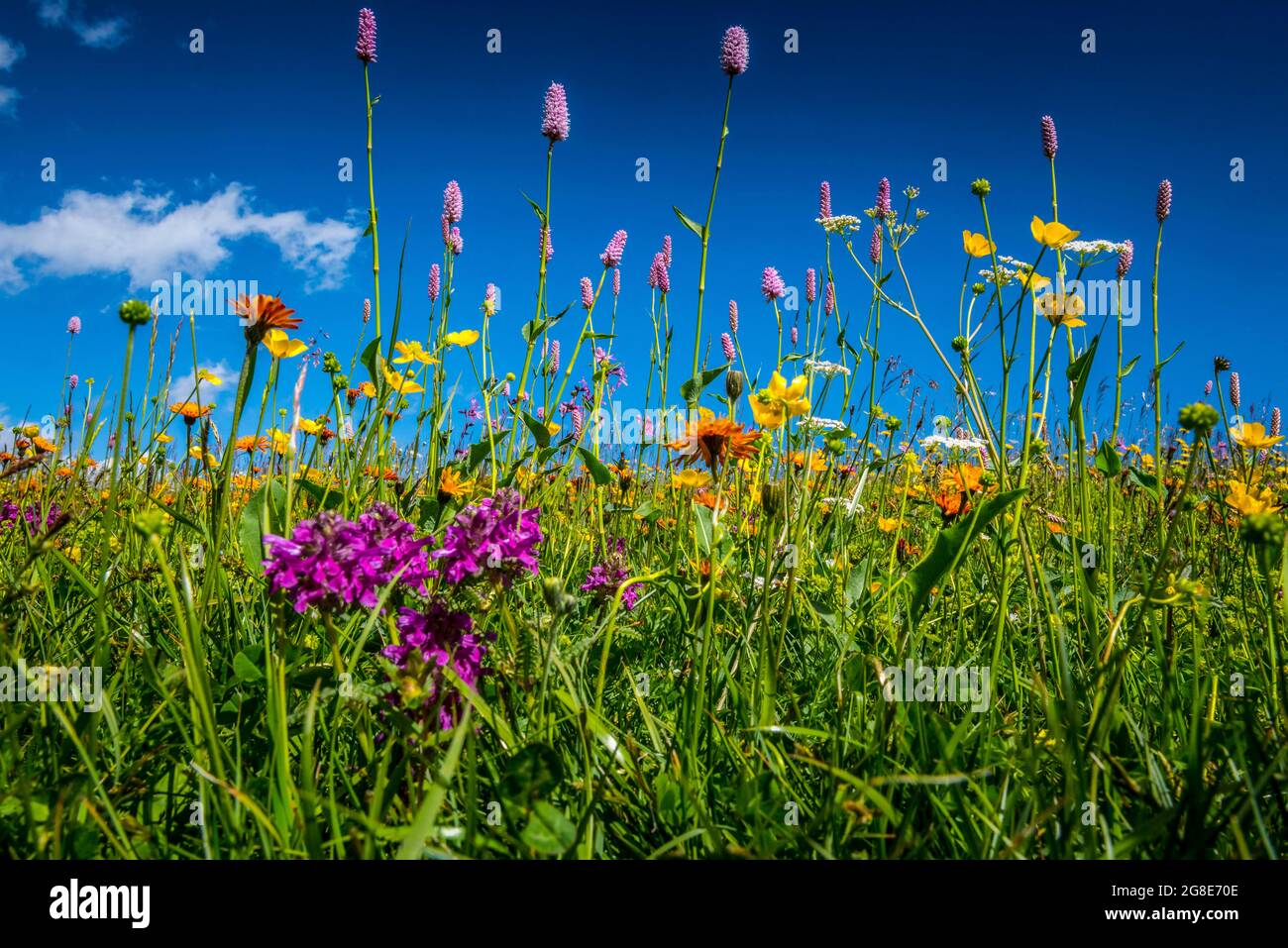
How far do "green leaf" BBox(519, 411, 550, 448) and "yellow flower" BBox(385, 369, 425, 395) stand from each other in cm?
25

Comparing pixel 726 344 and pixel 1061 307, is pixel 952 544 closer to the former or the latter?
pixel 1061 307

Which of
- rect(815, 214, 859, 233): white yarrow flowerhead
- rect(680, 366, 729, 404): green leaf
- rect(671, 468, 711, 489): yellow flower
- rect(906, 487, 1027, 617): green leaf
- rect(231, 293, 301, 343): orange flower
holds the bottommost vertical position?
rect(906, 487, 1027, 617): green leaf

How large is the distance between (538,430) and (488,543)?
54 centimetres

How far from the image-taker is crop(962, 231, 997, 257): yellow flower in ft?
3.95

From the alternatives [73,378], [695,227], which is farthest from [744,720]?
[73,378]

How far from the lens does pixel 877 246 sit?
2.13 metres

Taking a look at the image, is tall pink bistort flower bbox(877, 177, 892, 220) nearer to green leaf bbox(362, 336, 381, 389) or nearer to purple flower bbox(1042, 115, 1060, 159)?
purple flower bbox(1042, 115, 1060, 159)

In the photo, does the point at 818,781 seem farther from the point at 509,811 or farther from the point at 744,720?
the point at 509,811

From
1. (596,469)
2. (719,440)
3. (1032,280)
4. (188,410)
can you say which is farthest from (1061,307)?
(188,410)

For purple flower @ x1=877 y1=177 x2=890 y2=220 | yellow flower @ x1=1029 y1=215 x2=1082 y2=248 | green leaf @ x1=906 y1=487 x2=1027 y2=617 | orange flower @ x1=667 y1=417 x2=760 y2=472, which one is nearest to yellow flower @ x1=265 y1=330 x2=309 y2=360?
orange flower @ x1=667 y1=417 x2=760 y2=472

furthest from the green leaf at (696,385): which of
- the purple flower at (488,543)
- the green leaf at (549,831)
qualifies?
the green leaf at (549,831)

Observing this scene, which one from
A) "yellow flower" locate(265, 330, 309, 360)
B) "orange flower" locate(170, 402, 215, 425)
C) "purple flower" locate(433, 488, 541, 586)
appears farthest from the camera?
"orange flower" locate(170, 402, 215, 425)

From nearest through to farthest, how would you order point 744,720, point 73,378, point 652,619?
point 744,720 < point 652,619 < point 73,378
